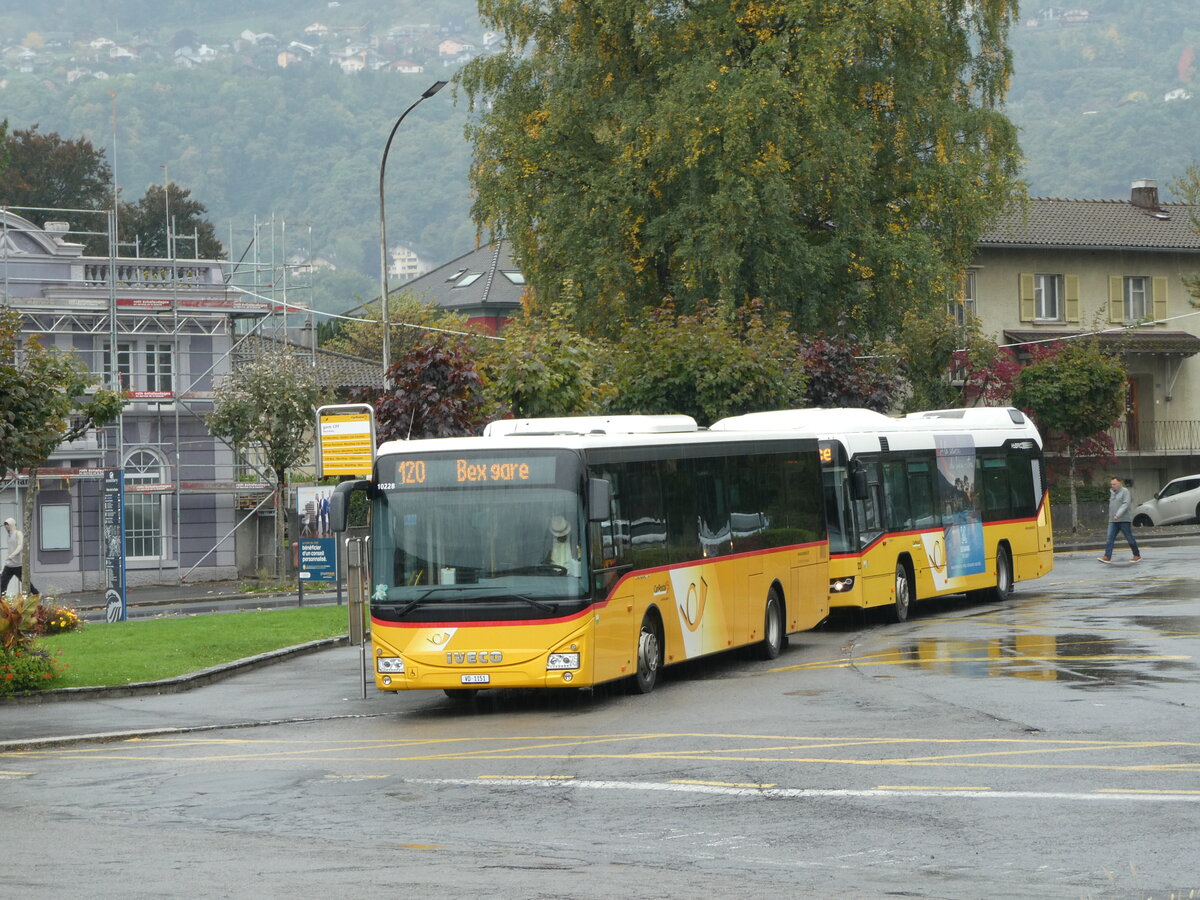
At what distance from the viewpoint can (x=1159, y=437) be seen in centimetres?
6353

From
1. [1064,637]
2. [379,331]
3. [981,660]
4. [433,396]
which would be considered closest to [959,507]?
[1064,637]

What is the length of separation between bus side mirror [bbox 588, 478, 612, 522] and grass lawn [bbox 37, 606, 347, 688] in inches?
245

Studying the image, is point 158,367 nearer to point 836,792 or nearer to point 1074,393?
point 1074,393

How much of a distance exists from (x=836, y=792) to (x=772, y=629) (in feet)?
35.6

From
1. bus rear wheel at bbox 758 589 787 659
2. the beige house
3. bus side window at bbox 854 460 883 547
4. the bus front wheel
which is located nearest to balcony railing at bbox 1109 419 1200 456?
the beige house

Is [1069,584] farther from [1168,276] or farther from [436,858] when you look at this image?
[1168,276]

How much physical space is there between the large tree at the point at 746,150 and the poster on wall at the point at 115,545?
11.6m

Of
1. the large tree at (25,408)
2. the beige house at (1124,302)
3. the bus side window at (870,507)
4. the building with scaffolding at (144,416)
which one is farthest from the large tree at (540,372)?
the beige house at (1124,302)

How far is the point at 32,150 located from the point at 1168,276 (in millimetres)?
42940

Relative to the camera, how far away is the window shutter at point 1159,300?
64500 mm

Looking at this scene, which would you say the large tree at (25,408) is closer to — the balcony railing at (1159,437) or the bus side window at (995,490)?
the bus side window at (995,490)

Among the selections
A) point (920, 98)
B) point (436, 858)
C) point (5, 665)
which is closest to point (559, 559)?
point (5, 665)

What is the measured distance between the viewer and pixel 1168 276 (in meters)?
65.1

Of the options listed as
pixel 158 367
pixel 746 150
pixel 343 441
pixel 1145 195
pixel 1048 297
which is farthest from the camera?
pixel 1145 195
